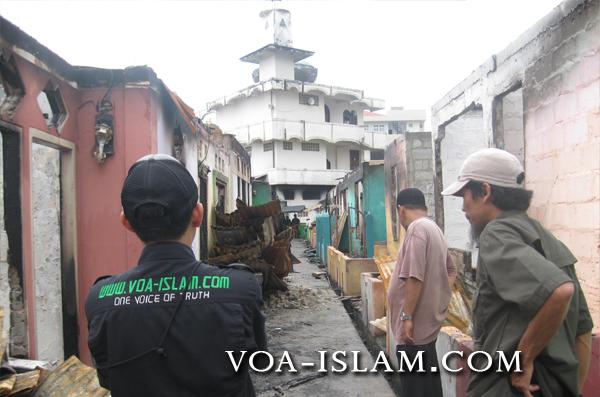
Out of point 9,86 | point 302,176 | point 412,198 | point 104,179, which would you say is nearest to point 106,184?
point 104,179

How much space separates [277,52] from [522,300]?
124 feet

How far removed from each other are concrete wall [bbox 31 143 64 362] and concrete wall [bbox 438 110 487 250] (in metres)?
4.79

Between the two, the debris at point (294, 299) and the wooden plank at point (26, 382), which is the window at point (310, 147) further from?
the wooden plank at point (26, 382)

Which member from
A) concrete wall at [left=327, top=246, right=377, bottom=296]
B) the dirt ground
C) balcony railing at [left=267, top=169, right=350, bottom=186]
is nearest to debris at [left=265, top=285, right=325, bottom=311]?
the dirt ground

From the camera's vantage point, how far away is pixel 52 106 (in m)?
4.62

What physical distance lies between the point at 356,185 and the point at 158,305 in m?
12.5

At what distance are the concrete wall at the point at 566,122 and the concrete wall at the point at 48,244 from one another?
4534mm

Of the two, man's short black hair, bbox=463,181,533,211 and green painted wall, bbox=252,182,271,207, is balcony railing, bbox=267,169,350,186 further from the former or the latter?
man's short black hair, bbox=463,181,533,211

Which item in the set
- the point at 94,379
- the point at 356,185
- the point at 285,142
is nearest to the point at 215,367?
the point at 94,379

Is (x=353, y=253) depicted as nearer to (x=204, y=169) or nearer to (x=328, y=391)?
(x=204, y=169)

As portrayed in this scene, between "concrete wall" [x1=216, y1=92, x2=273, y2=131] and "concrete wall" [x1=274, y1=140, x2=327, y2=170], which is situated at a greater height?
"concrete wall" [x1=216, y1=92, x2=273, y2=131]

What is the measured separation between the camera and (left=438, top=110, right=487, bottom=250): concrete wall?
21.4 ft

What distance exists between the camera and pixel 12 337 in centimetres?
385

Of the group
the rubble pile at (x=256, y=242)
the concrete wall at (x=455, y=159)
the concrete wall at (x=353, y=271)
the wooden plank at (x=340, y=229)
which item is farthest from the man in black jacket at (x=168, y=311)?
the wooden plank at (x=340, y=229)
